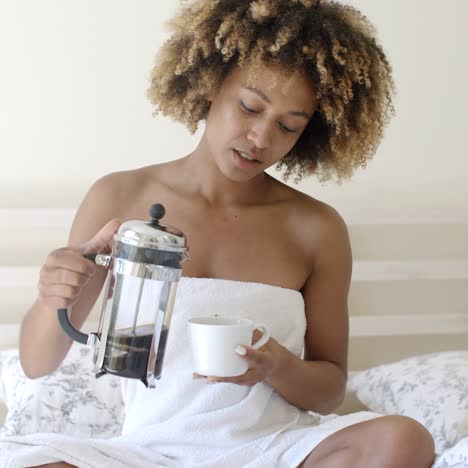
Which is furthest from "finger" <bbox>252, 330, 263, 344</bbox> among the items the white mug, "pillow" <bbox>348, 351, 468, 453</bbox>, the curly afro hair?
"pillow" <bbox>348, 351, 468, 453</bbox>

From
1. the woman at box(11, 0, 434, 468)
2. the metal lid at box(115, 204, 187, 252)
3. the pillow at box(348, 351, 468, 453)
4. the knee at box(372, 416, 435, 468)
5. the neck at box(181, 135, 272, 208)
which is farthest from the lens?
the pillow at box(348, 351, 468, 453)

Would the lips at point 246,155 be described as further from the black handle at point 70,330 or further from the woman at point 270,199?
the black handle at point 70,330

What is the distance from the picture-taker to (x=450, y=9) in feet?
7.35

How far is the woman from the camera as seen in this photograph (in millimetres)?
1164

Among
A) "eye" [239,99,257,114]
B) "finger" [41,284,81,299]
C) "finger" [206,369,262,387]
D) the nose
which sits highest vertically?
"eye" [239,99,257,114]

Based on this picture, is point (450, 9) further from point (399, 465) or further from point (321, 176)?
point (399, 465)

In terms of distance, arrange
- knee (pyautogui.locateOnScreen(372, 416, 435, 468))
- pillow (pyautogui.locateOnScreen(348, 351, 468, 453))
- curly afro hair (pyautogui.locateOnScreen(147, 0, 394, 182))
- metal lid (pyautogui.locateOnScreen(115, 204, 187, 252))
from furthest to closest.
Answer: pillow (pyautogui.locateOnScreen(348, 351, 468, 453)) < curly afro hair (pyautogui.locateOnScreen(147, 0, 394, 182)) < knee (pyautogui.locateOnScreen(372, 416, 435, 468)) < metal lid (pyautogui.locateOnScreen(115, 204, 187, 252))

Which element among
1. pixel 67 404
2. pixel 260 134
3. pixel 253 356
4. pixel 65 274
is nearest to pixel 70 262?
pixel 65 274

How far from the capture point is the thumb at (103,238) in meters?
1.06

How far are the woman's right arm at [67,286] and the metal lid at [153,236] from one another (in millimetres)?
94

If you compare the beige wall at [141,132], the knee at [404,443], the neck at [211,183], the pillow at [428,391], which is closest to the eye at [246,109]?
the neck at [211,183]

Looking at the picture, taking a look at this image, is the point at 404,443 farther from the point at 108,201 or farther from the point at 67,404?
the point at 67,404

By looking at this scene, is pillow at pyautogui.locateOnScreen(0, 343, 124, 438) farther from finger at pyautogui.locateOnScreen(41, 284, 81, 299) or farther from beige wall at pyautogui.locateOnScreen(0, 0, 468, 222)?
finger at pyautogui.locateOnScreen(41, 284, 81, 299)

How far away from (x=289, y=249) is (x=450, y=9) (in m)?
1.15
